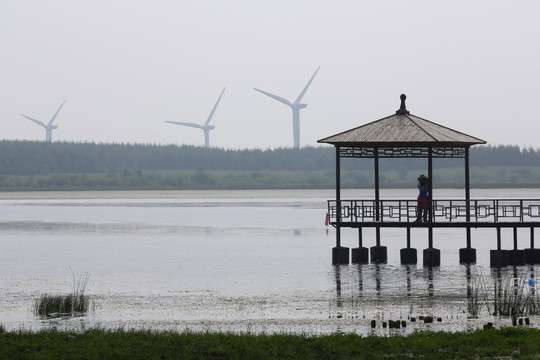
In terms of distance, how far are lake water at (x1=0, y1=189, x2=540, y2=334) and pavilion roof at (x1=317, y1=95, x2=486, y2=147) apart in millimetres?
5156

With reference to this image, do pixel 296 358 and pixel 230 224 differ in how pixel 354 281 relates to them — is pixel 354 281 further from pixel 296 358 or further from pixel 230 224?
pixel 230 224

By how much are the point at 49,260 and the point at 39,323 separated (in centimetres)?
2349

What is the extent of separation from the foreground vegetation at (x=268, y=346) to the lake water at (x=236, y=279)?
2.15 m

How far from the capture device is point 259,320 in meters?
25.9

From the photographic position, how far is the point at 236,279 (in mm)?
38969

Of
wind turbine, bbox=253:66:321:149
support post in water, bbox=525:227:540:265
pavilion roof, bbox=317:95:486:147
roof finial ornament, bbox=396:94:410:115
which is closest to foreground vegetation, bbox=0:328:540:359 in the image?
pavilion roof, bbox=317:95:486:147

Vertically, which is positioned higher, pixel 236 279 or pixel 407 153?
pixel 407 153

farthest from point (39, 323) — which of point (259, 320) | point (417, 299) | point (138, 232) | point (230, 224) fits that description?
point (230, 224)

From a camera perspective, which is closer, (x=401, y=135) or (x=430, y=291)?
(x=430, y=291)

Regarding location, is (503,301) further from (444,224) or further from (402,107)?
(402,107)

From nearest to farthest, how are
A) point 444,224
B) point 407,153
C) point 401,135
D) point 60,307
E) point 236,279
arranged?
point 60,307, point 444,224, point 236,279, point 401,135, point 407,153

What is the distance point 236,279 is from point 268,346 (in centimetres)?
1874

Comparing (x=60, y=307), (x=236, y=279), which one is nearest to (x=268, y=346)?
(x=60, y=307)

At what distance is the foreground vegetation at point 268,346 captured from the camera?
1947cm
